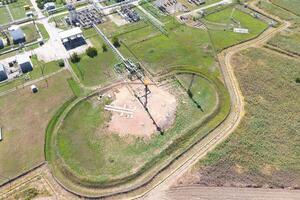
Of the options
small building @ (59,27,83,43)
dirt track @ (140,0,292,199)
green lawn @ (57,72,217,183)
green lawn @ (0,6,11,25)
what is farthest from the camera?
green lawn @ (0,6,11,25)

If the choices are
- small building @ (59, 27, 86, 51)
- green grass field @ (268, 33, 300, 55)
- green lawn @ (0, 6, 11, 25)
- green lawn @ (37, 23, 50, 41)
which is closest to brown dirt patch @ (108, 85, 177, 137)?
small building @ (59, 27, 86, 51)

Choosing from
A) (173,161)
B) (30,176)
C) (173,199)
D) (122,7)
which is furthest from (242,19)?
(30,176)

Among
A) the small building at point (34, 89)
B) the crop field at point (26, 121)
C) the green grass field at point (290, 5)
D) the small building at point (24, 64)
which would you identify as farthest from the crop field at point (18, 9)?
the green grass field at point (290, 5)

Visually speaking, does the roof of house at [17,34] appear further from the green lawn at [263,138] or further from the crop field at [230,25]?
the green lawn at [263,138]

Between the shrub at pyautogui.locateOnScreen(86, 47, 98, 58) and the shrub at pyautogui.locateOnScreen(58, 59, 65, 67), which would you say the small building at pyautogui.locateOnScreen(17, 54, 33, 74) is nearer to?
the shrub at pyautogui.locateOnScreen(58, 59, 65, 67)

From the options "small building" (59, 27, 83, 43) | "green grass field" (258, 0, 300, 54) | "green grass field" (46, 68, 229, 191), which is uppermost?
"small building" (59, 27, 83, 43)

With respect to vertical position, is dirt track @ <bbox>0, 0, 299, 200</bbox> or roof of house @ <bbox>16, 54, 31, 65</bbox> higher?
roof of house @ <bbox>16, 54, 31, 65</bbox>
